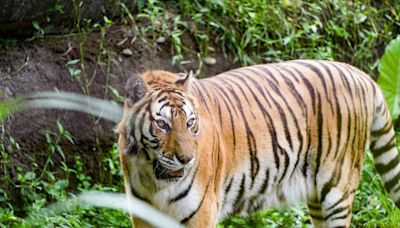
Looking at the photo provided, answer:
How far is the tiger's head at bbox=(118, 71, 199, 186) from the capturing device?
Answer: 12.7 ft

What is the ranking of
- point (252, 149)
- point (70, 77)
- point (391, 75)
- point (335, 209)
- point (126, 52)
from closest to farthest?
point (252, 149), point (335, 209), point (70, 77), point (126, 52), point (391, 75)

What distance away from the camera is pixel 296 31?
6961 mm

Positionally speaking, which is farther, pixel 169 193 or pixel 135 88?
pixel 169 193

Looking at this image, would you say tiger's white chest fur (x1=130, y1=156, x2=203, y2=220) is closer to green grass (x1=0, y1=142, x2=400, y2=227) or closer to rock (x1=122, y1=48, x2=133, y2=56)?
green grass (x1=0, y1=142, x2=400, y2=227)

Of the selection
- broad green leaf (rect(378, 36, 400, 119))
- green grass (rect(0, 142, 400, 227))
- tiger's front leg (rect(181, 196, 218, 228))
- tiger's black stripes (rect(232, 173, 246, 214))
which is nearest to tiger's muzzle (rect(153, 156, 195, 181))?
tiger's front leg (rect(181, 196, 218, 228))

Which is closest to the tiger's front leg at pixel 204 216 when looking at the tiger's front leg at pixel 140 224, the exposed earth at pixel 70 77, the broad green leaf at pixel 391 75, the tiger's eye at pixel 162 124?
the tiger's front leg at pixel 140 224

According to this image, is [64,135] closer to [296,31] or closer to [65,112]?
[65,112]

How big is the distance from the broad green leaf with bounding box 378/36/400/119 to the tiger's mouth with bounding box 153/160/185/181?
323 centimetres

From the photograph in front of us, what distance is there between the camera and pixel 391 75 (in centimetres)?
686

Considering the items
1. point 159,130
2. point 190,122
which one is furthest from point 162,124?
point 190,122

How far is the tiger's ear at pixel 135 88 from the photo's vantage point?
3.94 m

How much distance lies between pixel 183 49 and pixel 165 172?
2630 millimetres

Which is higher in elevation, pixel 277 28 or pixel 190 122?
pixel 190 122

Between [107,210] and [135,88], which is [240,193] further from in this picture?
[107,210]
